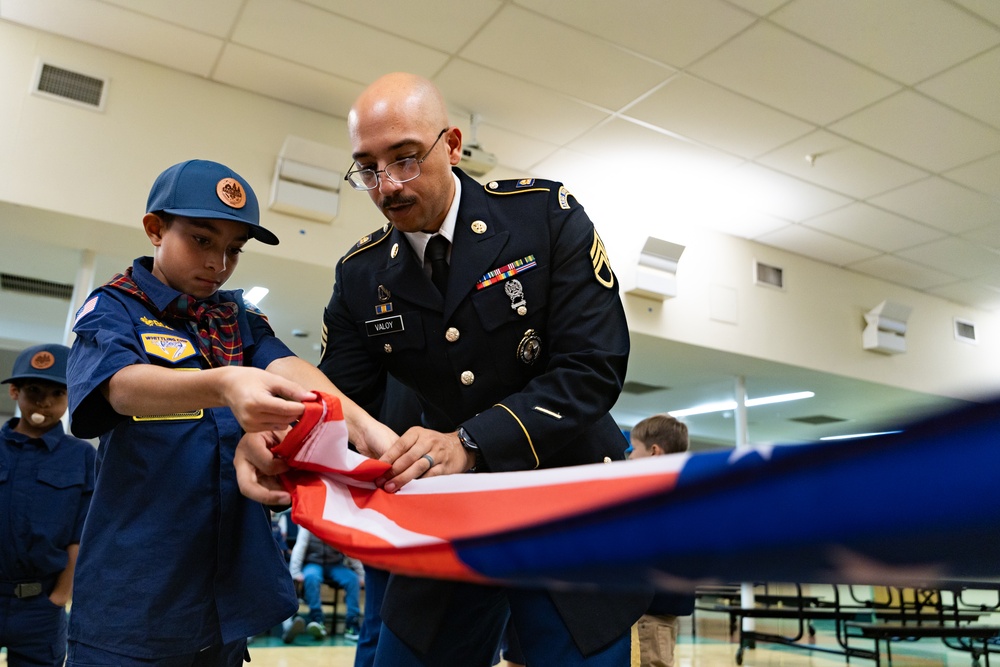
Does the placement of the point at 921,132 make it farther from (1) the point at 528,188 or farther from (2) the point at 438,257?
(2) the point at 438,257

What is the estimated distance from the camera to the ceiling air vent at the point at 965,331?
28.3ft

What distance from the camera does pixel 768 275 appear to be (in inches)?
282

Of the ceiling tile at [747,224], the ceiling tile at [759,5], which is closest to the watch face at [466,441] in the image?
the ceiling tile at [759,5]

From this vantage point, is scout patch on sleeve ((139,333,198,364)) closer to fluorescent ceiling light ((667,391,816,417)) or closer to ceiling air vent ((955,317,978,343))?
fluorescent ceiling light ((667,391,816,417))

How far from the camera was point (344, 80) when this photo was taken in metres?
4.73

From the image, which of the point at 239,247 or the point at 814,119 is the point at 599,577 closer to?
the point at 239,247

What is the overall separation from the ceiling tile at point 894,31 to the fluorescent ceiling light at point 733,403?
183 inches

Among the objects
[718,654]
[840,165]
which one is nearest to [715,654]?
[718,654]

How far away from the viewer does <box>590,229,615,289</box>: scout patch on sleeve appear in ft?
4.45

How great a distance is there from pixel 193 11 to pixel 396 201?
351 cm

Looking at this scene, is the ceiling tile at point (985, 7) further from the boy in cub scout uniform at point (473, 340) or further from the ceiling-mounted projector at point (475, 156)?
the boy in cub scout uniform at point (473, 340)

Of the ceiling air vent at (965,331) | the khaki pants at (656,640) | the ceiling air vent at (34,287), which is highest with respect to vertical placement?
the ceiling air vent at (965,331)

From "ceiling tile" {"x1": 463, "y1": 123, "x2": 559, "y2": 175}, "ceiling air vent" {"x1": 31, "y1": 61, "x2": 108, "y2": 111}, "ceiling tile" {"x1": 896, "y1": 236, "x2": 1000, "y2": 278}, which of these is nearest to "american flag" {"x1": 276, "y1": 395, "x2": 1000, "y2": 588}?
"ceiling air vent" {"x1": 31, "y1": 61, "x2": 108, "y2": 111}

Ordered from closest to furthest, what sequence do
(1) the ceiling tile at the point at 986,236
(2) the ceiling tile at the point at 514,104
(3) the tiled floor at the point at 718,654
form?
(2) the ceiling tile at the point at 514,104 → (3) the tiled floor at the point at 718,654 → (1) the ceiling tile at the point at 986,236
